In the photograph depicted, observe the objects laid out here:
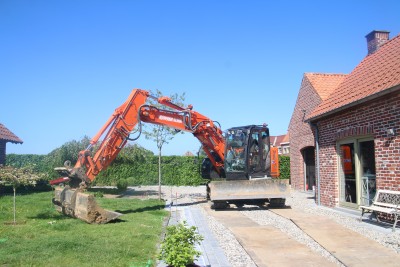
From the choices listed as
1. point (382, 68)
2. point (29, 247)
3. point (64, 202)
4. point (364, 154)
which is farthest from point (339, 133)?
point (29, 247)

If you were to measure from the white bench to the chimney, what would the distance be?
6.73 meters

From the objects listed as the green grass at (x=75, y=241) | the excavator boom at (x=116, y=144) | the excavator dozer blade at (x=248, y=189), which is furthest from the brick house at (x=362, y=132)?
the green grass at (x=75, y=241)

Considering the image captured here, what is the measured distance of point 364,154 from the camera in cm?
1052

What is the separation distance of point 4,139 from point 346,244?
18.3 metres

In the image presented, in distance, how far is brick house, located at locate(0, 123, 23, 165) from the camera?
20.2 m

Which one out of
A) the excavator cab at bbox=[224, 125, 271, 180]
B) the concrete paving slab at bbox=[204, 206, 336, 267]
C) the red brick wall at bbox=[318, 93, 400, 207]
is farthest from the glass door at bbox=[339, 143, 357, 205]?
the concrete paving slab at bbox=[204, 206, 336, 267]

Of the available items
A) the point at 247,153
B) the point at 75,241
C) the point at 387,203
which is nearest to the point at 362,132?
the point at 387,203

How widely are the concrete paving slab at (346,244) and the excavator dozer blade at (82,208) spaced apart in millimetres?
4721

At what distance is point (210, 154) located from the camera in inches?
575

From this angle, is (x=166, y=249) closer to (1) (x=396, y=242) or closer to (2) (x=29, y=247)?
(2) (x=29, y=247)

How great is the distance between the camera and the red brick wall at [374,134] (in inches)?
345

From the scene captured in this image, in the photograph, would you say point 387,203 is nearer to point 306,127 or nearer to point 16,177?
point 16,177

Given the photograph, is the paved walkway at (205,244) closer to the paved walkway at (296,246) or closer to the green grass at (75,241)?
the paved walkway at (296,246)

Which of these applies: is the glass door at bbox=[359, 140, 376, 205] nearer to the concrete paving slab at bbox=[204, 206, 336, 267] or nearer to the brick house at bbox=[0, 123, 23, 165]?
the concrete paving slab at bbox=[204, 206, 336, 267]
